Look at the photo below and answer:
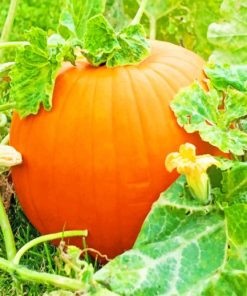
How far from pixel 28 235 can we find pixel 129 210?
39cm

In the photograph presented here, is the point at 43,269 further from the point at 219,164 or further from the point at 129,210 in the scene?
the point at 219,164

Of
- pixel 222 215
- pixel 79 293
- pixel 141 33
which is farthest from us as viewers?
pixel 141 33

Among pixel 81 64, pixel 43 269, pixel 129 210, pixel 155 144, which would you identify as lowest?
pixel 43 269

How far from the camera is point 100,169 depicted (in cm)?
217

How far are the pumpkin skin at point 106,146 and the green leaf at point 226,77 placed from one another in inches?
2.7

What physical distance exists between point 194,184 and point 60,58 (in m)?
0.44

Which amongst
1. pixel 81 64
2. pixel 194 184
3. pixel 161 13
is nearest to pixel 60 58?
pixel 81 64

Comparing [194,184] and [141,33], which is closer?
[194,184]

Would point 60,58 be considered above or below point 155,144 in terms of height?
above

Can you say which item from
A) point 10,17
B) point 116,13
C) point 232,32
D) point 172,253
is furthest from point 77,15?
point 116,13

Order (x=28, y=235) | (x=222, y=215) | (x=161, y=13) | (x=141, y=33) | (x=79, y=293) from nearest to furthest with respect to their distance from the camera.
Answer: (x=79, y=293)
(x=222, y=215)
(x=141, y=33)
(x=28, y=235)
(x=161, y=13)

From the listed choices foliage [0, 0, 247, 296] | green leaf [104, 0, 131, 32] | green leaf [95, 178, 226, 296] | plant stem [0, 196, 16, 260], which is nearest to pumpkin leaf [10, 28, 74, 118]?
foliage [0, 0, 247, 296]

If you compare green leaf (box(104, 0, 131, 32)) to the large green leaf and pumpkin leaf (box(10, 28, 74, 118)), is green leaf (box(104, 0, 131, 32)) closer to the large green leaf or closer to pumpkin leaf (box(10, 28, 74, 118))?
the large green leaf

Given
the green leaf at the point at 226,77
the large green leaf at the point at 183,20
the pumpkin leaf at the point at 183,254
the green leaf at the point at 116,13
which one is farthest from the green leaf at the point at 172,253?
the green leaf at the point at 116,13
